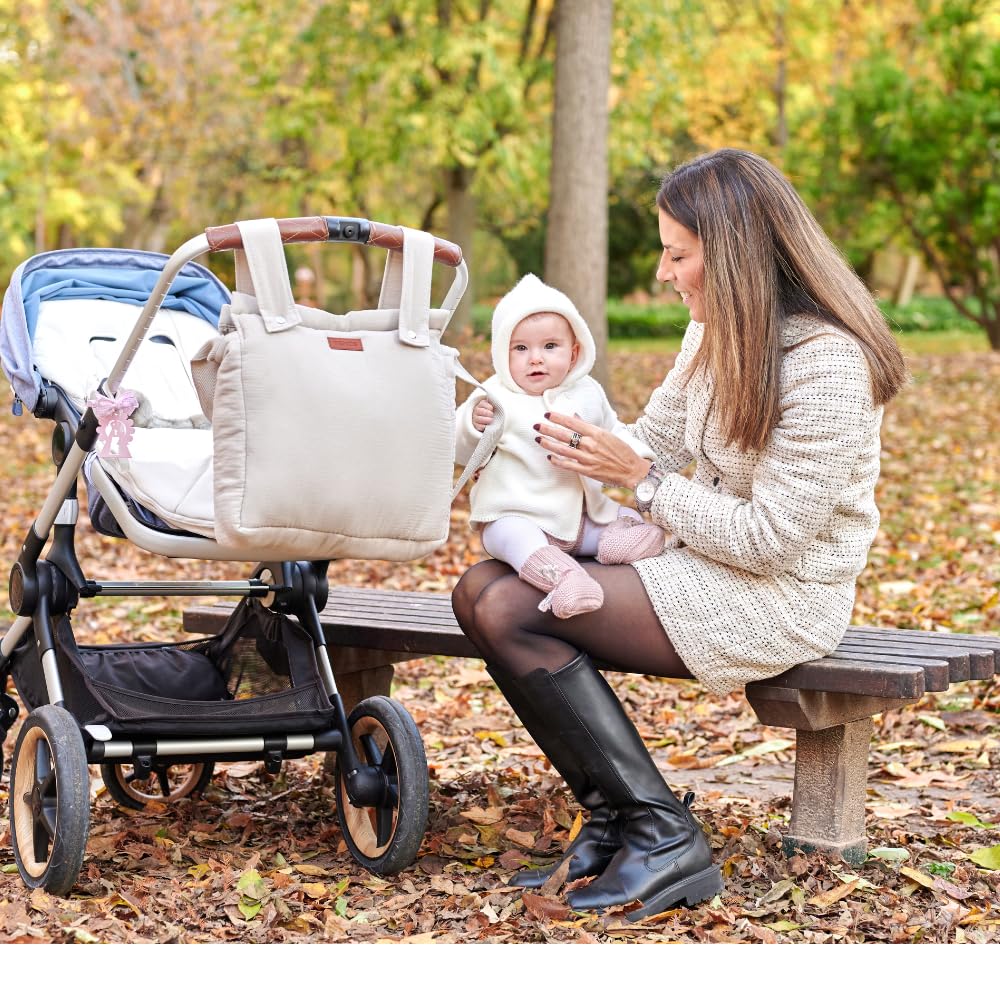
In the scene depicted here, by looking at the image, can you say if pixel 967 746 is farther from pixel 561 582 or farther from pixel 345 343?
pixel 345 343

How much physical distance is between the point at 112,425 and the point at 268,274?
520mm

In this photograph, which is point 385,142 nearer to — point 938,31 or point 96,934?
point 938,31

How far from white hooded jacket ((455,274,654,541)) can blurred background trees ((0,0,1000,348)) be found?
254 inches

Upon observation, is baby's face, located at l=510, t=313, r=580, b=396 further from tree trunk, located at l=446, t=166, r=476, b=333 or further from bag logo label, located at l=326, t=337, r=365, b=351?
tree trunk, located at l=446, t=166, r=476, b=333

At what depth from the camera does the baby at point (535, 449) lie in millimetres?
3424

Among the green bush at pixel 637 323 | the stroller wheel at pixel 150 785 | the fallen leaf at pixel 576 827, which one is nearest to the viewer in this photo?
the fallen leaf at pixel 576 827

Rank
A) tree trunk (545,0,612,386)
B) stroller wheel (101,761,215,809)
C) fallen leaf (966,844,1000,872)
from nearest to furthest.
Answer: fallen leaf (966,844,1000,872) → stroller wheel (101,761,215,809) → tree trunk (545,0,612,386)

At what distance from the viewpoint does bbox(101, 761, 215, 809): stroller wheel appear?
4238mm

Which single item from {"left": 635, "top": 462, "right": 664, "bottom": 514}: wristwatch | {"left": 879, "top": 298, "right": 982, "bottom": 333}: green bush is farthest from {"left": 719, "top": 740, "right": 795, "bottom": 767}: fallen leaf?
{"left": 879, "top": 298, "right": 982, "bottom": 333}: green bush

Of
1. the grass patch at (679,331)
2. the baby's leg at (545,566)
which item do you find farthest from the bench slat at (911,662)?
the grass patch at (679,331)

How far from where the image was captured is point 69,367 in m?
3.75

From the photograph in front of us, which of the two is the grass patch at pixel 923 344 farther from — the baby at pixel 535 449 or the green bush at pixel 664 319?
the baby at pixel 535 449

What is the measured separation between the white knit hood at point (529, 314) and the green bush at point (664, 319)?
2011 centimetres

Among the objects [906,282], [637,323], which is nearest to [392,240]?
[637,323]
